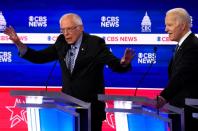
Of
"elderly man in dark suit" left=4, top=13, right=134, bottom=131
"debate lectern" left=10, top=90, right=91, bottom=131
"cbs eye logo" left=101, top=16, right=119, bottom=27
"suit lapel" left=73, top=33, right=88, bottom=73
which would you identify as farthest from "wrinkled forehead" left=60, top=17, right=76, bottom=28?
"cbs eye logo" left=101, top=16, right=119, bottom=27

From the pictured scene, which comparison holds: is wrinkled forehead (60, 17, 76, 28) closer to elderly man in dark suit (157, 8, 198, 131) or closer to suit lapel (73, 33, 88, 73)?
suit lapel (73, 33, 88, 73)

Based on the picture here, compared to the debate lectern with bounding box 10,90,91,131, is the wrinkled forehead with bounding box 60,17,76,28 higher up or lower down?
higher up

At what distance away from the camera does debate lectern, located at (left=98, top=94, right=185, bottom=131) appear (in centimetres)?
304

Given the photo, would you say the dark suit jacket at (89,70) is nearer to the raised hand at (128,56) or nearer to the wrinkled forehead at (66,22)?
the raised hand at (128,56)

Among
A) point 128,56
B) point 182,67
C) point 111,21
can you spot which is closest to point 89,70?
point 128,56

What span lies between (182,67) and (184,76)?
6cm

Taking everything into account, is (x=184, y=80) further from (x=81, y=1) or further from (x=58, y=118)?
(x=81, y=1)

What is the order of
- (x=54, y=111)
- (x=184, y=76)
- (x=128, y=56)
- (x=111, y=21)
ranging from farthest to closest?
(x=111, y=21), (x=128, y=56), (x=184, y=76), (x=54, y=111)

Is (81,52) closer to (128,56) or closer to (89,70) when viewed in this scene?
(89,70)

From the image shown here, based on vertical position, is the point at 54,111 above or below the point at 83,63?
below

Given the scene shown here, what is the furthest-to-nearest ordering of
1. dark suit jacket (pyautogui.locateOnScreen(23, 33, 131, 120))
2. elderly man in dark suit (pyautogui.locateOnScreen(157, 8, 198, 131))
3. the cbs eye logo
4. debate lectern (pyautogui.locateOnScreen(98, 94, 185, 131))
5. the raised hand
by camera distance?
Result: 1. the cbs eye logo
2. dark suit jacket (pyautogui.locateOnScreen(23, 33, 131, 120))
3. the raised hand
4. elderly man in dark suit (pyautogui.locateOnScreen(157, 8, 198, 131))
5. debate lectern (pyautogui.locateOnScreen(98, 94, 185, 131))

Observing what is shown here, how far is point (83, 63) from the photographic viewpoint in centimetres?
457

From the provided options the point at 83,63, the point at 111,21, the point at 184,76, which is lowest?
the point at 184,76

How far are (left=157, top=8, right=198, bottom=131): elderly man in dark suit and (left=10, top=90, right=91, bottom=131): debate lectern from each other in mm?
754
